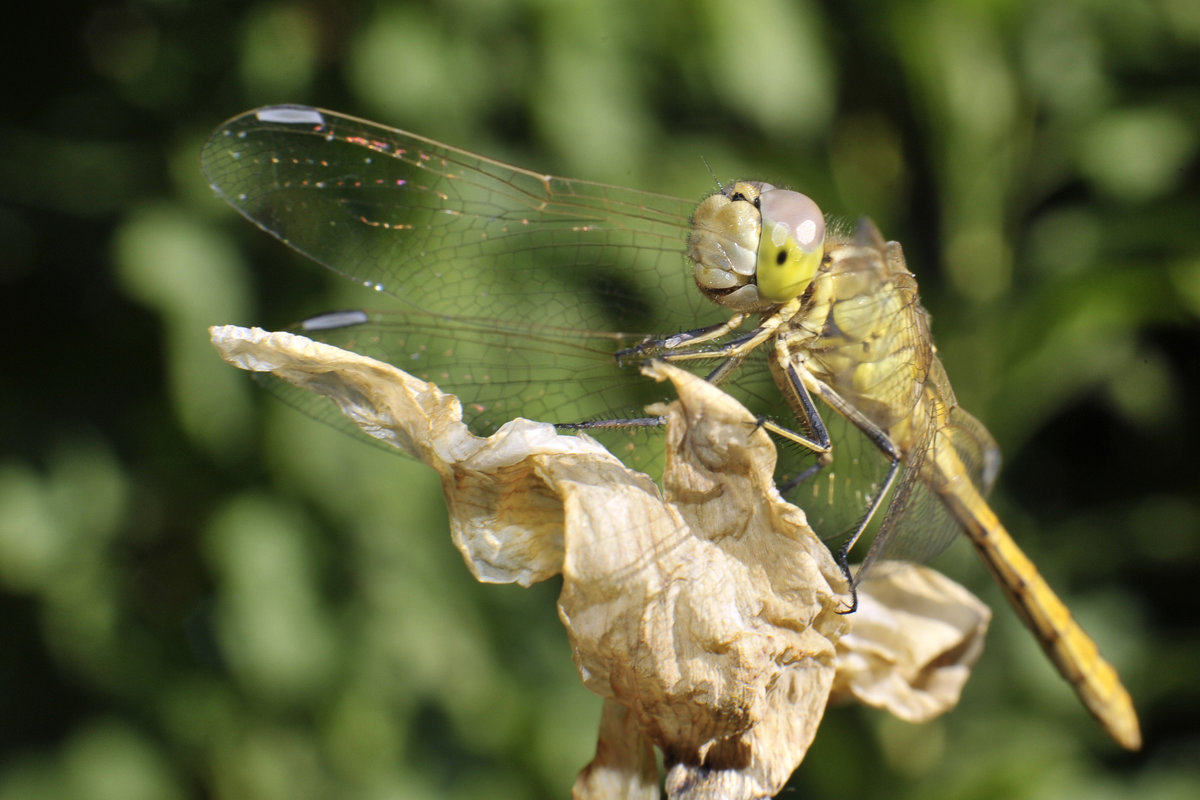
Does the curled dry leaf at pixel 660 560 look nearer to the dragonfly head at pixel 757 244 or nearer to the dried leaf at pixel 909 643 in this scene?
the dried leaf at pixel 909 643

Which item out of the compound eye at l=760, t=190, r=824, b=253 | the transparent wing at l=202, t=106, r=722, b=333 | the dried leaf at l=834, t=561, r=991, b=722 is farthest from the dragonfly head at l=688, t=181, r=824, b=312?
the dried leaf at l=834, t=561, r=991, b=722

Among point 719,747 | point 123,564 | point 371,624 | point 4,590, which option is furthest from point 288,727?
point 719,747

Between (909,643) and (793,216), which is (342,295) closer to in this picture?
(793,216)

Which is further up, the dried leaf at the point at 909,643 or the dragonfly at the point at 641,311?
the dragonfly at the point at 641,311

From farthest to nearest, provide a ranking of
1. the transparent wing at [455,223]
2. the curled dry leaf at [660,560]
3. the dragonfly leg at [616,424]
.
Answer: the transparent wing at [455,223]
the dragonfly leg at [616,424]
the curled dry leaf at [660,560]

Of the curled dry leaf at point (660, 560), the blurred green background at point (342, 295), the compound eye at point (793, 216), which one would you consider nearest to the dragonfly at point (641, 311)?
the compound eye at point (793, 216)

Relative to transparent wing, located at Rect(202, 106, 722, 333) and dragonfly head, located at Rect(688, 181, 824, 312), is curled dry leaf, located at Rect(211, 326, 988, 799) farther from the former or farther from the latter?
transparent wing, located at Rect(202, 106, 722, 333)

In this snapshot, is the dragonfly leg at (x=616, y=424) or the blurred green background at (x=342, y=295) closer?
the dragonfly leg at (x=616, y=424)
